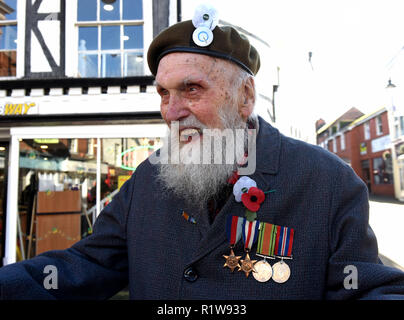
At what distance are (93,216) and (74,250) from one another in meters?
4.59

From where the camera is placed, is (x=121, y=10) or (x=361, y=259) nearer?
(x=361, y=259)

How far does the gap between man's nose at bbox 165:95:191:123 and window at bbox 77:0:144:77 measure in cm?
467

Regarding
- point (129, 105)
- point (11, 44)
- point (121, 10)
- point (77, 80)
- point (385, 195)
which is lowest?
point (385, 195)

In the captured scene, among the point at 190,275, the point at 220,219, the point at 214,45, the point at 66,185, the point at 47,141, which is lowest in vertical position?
the point at 190,275

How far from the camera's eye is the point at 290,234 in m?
1.12

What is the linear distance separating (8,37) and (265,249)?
Result: 7.02 meters

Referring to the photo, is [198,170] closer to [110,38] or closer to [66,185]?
[66,185]

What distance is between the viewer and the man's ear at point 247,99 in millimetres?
1530

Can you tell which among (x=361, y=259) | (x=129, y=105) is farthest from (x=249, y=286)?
(x=129, y=105)

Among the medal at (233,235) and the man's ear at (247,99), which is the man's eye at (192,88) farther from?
the medal at (233,235)

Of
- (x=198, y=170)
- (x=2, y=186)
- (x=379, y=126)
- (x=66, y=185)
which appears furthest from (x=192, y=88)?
(x=379, y=126)

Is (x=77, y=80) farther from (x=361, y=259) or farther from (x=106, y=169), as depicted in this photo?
(x=361, y=259)

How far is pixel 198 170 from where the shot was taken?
1.42 meters
